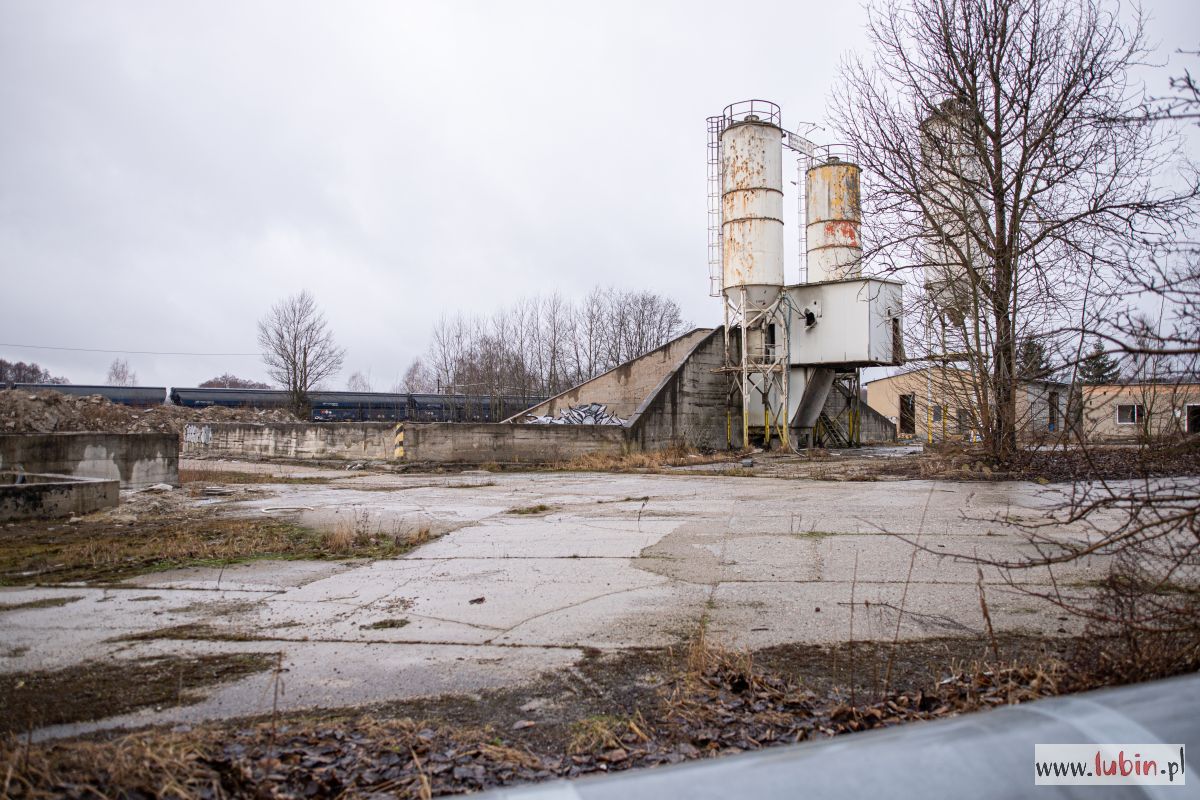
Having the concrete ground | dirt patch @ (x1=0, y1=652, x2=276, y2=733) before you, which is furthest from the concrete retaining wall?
dirt patch @ (x1=0, y1=652, x2=276, y2=733)

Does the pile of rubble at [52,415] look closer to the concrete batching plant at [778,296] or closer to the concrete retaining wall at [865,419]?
the concrete batching plant at [778,296]

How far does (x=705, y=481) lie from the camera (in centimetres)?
1480

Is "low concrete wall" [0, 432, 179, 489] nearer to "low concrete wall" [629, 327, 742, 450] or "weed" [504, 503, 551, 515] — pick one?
"weed" [504, 503, 551, 515]

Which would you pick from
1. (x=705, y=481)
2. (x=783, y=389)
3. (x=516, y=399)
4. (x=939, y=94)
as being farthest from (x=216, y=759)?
(x=516, y=399)

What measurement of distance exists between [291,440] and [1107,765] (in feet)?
82.2

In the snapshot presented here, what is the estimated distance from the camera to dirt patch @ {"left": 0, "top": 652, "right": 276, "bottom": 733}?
3.24 m

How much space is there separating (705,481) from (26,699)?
1234 cm

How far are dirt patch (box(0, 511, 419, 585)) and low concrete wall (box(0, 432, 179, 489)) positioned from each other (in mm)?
4494

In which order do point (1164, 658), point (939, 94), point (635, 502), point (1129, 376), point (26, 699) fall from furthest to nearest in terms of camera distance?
point (939, 94)
point (635, 502)
point (26, 699)
point (1129, 376)
point (1164, 658)

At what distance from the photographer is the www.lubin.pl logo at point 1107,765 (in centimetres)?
123

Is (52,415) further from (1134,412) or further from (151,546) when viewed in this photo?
(1134,412)

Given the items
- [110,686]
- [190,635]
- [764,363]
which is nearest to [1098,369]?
[110,686]

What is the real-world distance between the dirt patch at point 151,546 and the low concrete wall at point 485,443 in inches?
461

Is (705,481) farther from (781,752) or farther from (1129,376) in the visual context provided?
(781,752)
